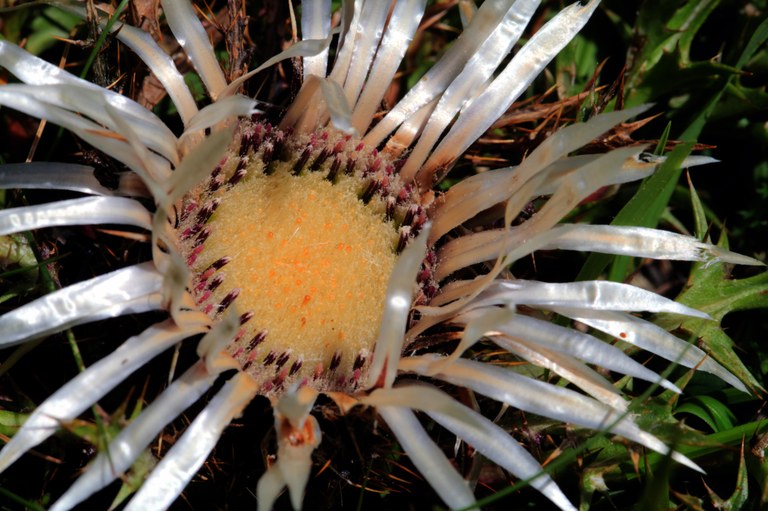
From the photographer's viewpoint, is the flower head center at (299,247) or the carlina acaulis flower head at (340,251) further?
the flower head center at (299,247)

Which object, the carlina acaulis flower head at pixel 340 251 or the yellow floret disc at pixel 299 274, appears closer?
the carlina acaulis flower head at pixel 340 251

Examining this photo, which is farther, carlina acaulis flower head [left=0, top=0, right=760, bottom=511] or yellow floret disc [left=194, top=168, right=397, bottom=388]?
yellow floret disc [left=194, top=168, right=397, bottom=388]

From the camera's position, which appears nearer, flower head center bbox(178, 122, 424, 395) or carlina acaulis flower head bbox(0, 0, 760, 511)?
carlina acaulis flower head bbox(0, 0, 760, 511)

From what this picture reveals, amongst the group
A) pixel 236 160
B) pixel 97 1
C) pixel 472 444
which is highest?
pixel 97 1

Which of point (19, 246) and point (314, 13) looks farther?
point (314, 13)

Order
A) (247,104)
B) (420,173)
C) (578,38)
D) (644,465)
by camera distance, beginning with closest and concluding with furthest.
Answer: (247,104), (644,465), (420,173), (578,38)

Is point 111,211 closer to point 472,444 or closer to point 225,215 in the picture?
point 225,215

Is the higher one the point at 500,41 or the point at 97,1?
the point at 97,1

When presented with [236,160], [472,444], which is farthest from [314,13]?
[472,444]
